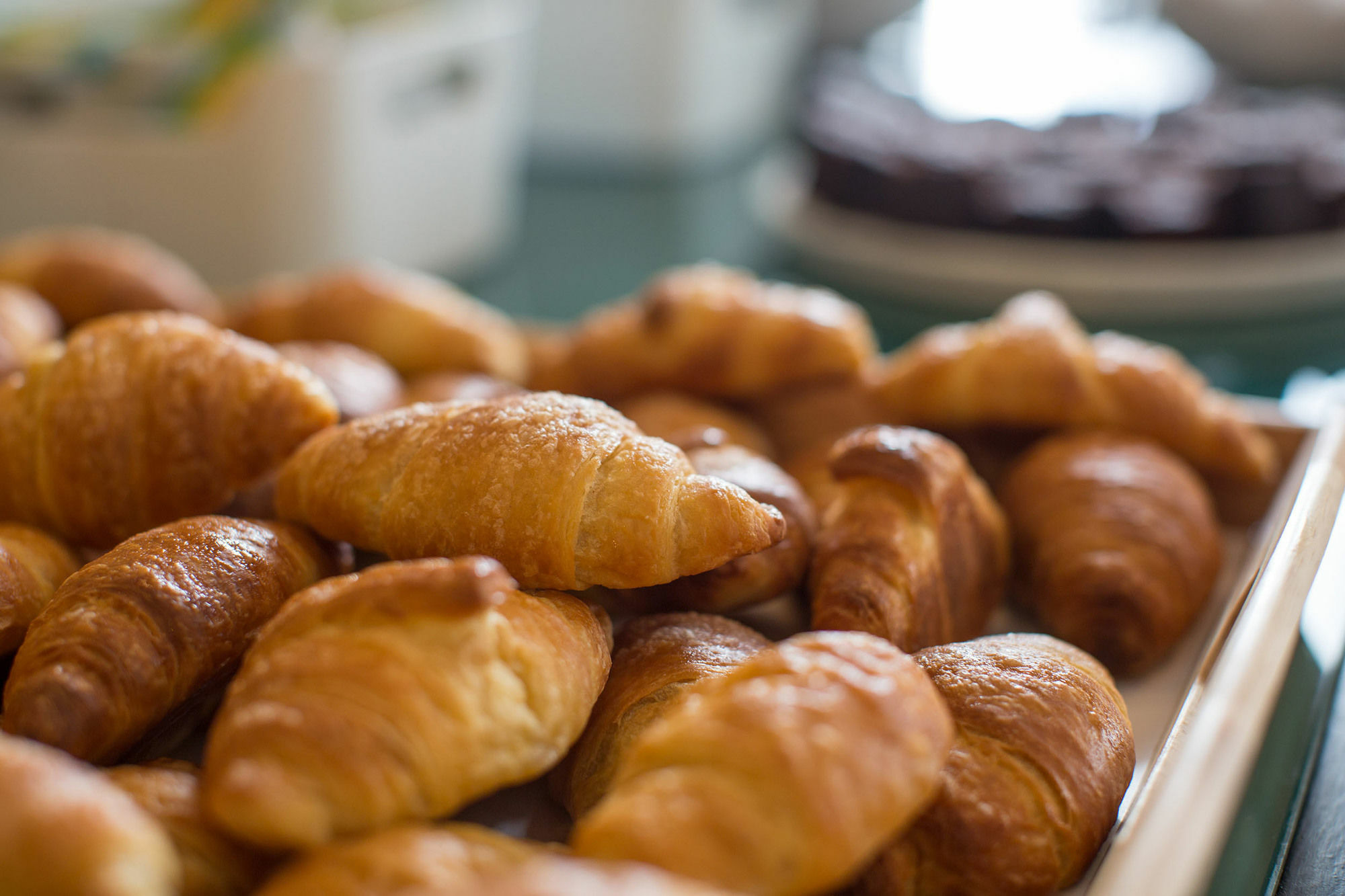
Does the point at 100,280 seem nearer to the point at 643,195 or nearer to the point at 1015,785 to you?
the point at 1015,785

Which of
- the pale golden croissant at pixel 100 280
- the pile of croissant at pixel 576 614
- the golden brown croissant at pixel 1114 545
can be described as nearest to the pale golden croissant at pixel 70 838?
the pile of croissant at pixel 576 614

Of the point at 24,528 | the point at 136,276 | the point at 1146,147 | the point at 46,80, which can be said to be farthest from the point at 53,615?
the point at 1146,147

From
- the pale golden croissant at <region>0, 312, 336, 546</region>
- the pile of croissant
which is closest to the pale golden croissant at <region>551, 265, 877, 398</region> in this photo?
the pile of croissant

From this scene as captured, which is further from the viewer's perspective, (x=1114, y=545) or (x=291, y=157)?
(x=291, y=157)

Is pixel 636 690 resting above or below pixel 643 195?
above

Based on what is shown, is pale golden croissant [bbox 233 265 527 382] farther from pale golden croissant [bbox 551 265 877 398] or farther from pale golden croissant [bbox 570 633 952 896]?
pale golden croissant [bbox 570 633 952 896]

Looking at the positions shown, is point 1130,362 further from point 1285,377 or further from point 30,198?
point 30,198

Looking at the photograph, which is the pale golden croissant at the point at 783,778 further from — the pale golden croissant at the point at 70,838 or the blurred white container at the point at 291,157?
the blurred white container at the point at 291,157

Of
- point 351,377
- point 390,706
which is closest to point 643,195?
point 351,377
